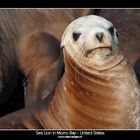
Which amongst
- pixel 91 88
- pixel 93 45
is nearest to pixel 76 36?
pixel 93 45

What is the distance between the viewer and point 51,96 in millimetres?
5480

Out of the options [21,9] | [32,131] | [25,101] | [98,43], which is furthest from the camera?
[21,9]

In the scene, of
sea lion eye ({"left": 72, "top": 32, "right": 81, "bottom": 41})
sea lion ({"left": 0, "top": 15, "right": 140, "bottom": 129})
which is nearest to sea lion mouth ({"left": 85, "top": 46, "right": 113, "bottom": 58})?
sea lion ({"left": 0, "top": 15, "right": 140, "bottom": 129})

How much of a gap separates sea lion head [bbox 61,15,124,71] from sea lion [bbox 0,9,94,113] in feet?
2.00

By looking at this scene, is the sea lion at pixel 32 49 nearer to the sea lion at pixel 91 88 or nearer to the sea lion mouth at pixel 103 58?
the sea lion at pixel 91 88

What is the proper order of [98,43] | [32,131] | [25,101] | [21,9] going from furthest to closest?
[21,9] → [25,101] → [32,131] → [98,43]


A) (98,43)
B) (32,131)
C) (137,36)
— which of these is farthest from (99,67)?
(137,36)

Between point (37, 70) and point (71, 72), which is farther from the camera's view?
point (37, 70)

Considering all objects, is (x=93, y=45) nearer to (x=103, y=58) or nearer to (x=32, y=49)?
(x=103, y=58)

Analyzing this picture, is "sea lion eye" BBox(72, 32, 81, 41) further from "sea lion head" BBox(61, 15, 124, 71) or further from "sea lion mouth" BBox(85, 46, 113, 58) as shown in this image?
"sea lion mouth" BBox(85, 46, 113, 58)

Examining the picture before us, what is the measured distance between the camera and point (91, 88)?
5234 millimetres

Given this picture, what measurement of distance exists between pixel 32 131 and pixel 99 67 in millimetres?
732

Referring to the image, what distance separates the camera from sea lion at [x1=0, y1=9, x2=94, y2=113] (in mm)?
5827
